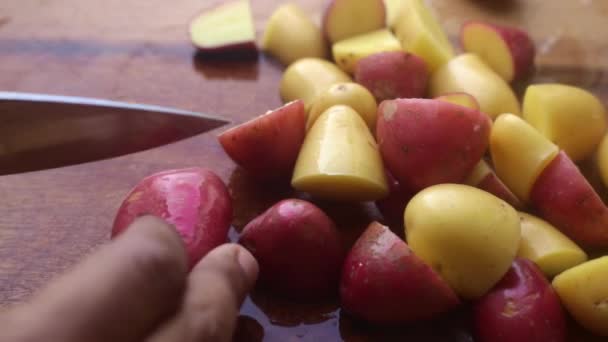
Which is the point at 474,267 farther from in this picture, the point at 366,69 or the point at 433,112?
the point at 366,69

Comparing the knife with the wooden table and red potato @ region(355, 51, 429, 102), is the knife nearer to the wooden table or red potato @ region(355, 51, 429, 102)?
the wooden table

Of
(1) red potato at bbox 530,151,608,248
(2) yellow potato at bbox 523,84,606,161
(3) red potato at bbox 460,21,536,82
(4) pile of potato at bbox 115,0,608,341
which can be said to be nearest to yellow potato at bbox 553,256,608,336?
(4) pile of potato at bbox 115,0,608,341

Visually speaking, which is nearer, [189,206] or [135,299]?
[135,299]

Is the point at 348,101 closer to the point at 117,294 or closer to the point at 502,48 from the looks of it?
the point at 502,48

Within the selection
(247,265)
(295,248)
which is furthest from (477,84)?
(247,265)

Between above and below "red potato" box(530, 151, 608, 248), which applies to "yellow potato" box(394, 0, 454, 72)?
above
